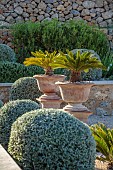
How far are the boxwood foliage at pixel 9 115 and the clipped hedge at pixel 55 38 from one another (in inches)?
295

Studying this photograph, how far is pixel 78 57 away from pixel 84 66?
0.46 feet

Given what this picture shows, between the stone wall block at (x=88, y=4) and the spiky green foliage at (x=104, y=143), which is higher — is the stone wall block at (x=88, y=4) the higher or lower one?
the higher one

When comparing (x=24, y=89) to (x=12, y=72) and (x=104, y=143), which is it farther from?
(x=104, y=143)

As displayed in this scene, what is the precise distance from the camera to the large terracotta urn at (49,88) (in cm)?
762

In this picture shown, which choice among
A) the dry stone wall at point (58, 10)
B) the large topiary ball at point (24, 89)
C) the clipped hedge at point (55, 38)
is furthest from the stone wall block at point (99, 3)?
the large topiary ball at point (24, 89)

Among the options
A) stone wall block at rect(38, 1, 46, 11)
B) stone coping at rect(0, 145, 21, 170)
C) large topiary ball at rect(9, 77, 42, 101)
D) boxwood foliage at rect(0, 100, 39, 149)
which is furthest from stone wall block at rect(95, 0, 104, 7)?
stone coping at rect(0, 145, 21, 170)

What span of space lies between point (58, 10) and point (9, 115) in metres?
11.7

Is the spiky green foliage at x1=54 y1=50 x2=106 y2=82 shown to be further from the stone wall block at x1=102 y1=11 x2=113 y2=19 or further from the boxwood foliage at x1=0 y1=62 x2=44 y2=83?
the stone wall block at x1=102 y1=11 x2=113 y2=19

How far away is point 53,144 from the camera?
14.0 feet

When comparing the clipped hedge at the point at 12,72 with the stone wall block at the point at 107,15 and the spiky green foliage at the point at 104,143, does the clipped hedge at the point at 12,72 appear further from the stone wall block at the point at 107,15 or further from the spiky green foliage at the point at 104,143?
the stone wall block at the point at 107,15

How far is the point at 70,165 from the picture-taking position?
169 inches

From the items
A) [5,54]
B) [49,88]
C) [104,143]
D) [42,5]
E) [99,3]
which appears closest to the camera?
[104,143]

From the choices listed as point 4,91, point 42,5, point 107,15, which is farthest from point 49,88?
point 107,15

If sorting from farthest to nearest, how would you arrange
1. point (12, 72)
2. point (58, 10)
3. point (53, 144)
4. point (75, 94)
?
point (58, 10), point (12, 72), point (75, 94), point (53, 144)
